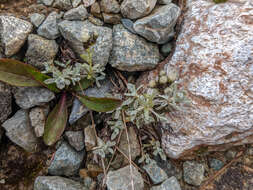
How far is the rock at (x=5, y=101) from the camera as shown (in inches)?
100.0

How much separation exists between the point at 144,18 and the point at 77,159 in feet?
6.32

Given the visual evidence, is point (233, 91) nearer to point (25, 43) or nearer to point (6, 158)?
point (25, 43)

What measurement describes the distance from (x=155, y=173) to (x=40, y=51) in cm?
202

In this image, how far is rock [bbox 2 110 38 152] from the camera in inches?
102

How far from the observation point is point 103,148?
8.58ft

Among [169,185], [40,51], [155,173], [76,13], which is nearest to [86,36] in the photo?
[76,13]

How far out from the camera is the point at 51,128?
2607 mm

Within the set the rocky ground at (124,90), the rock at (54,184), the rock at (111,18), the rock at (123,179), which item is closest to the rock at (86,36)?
the rocky ground at (124,90)

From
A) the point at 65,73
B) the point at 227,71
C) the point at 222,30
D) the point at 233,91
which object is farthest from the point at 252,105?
the point at 65,73

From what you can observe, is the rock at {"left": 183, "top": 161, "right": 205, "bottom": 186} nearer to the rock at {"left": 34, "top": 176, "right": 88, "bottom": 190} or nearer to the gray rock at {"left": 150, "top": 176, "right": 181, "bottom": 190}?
the gray rock at {"left": 150, "top": 176, "right": 181, "bottom": 190}

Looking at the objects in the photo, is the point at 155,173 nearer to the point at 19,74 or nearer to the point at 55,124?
the point at 55,124

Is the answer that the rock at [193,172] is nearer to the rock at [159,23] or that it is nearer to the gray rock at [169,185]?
the gray rock at [169,185]

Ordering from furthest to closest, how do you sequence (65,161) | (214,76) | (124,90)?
(124,90)
(65,161)
(214,76)

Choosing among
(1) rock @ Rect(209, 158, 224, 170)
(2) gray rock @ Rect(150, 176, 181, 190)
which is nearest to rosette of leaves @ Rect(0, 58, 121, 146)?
(2) gray rock @ Rect(150, 176, 181, 190)
